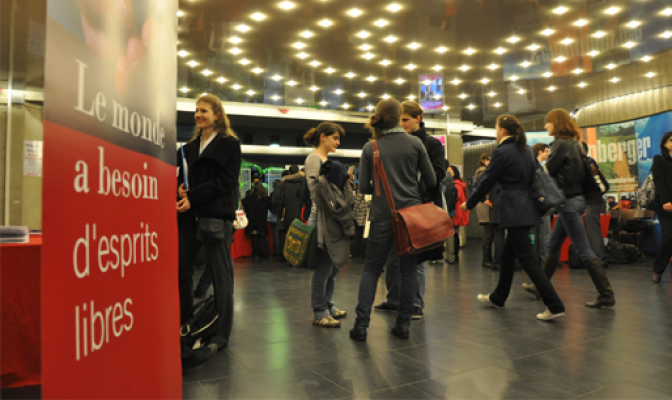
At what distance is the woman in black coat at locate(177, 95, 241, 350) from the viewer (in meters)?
2.57

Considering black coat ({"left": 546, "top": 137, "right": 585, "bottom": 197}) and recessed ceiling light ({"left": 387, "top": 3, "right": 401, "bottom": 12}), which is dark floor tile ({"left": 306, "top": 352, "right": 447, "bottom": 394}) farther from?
recessed ceiling light ({"left": 387, "top": 3, "right": 401, "bottom": 12})

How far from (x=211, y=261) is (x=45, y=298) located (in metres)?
1.88

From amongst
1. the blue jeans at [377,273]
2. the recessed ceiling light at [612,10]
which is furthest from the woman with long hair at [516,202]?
the recessed ceiling light at [612,10]

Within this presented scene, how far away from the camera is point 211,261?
8.78 feet

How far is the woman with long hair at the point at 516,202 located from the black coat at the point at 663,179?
8.83 feet

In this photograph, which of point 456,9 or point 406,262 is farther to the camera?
point 456,9

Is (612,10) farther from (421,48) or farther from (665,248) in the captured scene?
(665,248)

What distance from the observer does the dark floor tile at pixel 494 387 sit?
2.02 m

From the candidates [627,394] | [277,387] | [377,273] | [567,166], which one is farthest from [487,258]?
[277,387]

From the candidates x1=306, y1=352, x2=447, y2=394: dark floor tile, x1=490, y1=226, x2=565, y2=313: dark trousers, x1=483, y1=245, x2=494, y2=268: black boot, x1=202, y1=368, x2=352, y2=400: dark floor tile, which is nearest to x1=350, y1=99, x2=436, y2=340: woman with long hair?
x1=306, y1=352, x2=447, y2=394: dark floor tile

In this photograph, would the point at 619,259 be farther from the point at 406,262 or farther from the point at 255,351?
the point at 255,351

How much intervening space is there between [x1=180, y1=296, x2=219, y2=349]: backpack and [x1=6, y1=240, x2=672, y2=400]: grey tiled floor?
0.13m

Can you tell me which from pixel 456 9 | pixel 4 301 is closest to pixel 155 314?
pixel 4 301

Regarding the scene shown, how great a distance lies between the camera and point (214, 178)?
2.61 m
